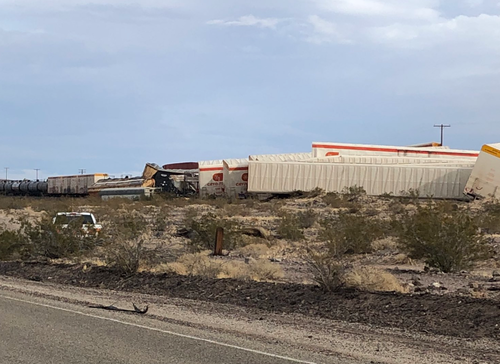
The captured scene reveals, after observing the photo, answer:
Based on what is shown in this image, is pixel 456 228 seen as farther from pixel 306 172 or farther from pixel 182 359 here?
pixel 306 172

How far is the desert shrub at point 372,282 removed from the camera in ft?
45.3

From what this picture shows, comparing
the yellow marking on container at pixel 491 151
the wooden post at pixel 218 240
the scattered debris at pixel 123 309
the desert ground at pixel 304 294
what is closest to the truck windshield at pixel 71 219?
the desert ground at pixel 304 294

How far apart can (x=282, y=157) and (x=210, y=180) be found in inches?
357

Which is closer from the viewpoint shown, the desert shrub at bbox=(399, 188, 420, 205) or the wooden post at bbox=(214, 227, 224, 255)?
the wooden post at bbox=(214, 227, 224, 255)

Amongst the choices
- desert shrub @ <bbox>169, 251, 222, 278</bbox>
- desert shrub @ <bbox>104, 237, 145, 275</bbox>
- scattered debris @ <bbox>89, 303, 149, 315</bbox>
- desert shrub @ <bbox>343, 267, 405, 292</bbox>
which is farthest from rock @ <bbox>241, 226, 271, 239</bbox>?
scattered debris @ <bbox>89, 303, 149, 315</bbox>

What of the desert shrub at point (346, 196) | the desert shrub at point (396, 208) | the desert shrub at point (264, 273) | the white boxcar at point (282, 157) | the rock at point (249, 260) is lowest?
the rock at point (249, 260)

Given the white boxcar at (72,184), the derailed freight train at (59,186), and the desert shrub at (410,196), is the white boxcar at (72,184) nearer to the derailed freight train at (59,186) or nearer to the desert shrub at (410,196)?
the derailed freight train at (59,186)

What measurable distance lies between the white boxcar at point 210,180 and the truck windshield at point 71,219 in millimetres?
38368

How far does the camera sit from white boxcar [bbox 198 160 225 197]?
65.6 meters

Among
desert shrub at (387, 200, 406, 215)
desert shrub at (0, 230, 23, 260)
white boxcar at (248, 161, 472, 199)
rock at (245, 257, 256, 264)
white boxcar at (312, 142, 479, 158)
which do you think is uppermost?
white boxcar at (312, 142, 479, 158)

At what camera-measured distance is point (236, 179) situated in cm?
6562

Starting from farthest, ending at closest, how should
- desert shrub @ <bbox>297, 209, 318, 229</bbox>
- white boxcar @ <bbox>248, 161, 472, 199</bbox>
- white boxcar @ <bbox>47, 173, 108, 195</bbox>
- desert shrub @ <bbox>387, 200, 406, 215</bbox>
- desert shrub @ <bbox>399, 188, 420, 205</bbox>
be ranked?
white boxcar @ <bbox>47, 173, 108, 195</bbox> → white boxcar @ <bbox>248, 161, 472, 199</bbox> → desert shrub @ <bbox>399, 188, 420, 205</bbox> → desert shrub @ <bbox>387, 200, 406, 215</bbox> → desert shrub @ <bbox>297, 209, 318, 229</bbox>

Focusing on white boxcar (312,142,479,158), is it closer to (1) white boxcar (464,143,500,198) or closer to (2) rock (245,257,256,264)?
(1) white boxcar (464,143,500,198)

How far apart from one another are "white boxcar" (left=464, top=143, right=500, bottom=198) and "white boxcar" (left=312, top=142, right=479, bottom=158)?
60.6 ft
